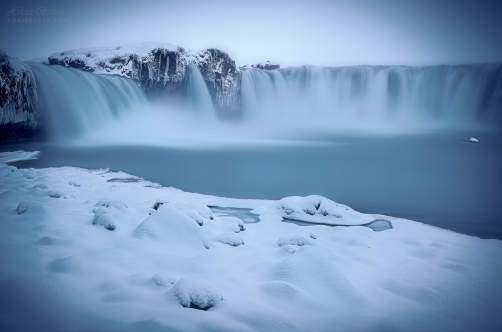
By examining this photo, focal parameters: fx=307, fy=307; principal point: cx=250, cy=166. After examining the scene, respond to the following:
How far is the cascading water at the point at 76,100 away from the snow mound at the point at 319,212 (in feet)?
41.2

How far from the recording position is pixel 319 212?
15.8 ft

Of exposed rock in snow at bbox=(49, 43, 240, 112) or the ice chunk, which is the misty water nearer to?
exposed rock in snow at bbox=(49, 43, 240, 112)

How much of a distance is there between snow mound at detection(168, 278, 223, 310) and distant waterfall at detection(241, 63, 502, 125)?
2460 cm

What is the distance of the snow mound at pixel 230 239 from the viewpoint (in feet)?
11.4

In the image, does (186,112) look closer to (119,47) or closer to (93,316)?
(119,47)

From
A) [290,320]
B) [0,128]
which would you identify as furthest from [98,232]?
[0,128]

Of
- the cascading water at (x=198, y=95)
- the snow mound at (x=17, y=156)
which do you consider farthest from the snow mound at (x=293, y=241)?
the cascading water at (x=198, y=95)

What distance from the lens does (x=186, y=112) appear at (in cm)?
2217

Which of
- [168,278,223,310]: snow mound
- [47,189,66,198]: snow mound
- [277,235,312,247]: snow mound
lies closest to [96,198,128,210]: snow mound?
[47,189,66,198]: snow mound

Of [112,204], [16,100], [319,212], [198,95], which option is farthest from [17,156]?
[198,95]

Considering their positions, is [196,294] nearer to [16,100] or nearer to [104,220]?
[104,220]

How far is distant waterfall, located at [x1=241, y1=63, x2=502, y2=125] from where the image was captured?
2498cm

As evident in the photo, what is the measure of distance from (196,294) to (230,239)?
1619 millimetres

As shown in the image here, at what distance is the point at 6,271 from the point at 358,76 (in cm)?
2869
